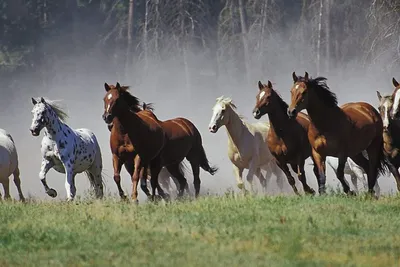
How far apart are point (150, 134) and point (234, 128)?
4.53 metres

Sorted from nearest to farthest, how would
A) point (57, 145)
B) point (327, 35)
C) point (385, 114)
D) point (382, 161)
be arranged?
1. point (57, 145)
2. point (382, 161)
3. point (385, 114)
4. point (327, 35)

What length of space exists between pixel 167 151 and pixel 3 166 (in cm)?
338

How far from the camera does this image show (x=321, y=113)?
2027 cm

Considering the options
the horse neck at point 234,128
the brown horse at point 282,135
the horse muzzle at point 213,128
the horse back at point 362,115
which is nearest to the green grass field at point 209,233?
the horse back at point 362,115

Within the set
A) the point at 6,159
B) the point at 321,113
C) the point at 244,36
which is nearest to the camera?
the point at 321,113

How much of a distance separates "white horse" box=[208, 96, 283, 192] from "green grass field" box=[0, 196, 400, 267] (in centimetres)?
658

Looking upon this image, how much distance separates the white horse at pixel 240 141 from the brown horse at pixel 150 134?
2.90 ft

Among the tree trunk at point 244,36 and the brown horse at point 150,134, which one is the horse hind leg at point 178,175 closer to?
the brown horse at point 150,134

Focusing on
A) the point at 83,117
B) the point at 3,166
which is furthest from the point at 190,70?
the point at 3,166

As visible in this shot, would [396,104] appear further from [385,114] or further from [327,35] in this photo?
[327,35]

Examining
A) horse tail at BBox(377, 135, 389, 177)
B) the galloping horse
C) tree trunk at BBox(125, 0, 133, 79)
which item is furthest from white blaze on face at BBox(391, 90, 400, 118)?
tree trunk at BBox(125, 0, 133, 79)

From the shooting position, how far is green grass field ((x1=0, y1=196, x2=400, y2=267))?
12.9 metres

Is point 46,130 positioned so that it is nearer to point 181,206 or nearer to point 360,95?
point 181,206

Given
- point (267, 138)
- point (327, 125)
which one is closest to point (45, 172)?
point (267, 138)
